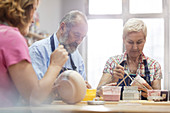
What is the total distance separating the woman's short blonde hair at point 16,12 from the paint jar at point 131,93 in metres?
0.84

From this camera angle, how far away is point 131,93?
1.84 m

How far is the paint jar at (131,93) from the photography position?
1.82 meters

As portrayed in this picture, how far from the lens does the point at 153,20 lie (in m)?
5.67

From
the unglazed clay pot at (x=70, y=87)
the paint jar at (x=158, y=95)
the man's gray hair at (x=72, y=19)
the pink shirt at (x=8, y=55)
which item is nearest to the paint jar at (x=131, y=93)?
the paint jar at (x=158, y=95)

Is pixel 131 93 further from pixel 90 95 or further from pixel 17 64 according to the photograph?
pixel 17 64

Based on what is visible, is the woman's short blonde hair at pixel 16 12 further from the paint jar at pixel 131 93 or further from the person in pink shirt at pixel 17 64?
the paint jar at pixel 131 93

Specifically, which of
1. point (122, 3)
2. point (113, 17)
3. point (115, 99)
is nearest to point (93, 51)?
point (113, 17)

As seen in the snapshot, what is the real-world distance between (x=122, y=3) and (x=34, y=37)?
2313 millimetres

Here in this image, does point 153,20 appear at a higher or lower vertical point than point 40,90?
Answer: higher

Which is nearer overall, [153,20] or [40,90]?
[40,90]

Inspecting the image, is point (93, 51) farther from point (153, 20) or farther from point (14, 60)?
point (14, 60)

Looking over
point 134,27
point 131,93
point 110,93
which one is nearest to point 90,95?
point 110,93

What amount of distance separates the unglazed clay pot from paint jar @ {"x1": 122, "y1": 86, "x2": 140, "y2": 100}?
518mm

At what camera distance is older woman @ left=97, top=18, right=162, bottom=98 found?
7.50ft
